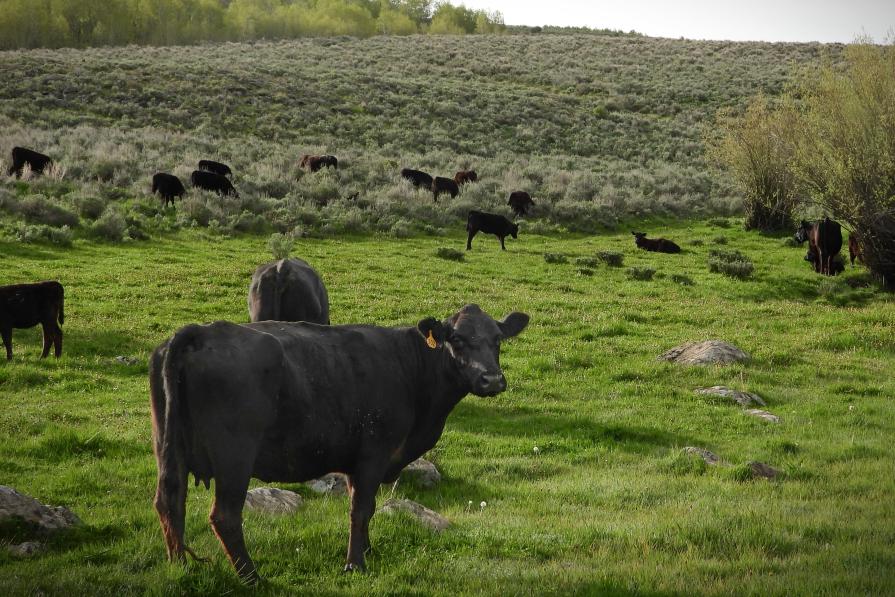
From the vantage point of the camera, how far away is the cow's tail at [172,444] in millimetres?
5656

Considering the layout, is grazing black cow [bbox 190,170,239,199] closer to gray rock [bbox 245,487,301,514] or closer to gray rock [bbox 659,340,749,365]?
gray rock [bbox 659,340,749,365]

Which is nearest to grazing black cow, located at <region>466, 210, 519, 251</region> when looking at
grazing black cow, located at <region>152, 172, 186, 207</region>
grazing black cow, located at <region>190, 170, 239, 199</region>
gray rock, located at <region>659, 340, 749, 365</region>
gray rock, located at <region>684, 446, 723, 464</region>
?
grazing black cow, located at <region>190, 170, 239, 199</region>

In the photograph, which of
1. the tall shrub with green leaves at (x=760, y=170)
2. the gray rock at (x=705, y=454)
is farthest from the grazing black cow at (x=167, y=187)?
the gray rock at (x=705, y=454)

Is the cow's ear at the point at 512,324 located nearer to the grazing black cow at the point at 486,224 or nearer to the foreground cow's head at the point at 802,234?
the grazing black cow at the point at 486,224

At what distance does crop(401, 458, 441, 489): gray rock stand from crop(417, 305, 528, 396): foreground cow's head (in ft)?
8.15

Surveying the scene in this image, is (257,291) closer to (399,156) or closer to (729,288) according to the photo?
(729,288)

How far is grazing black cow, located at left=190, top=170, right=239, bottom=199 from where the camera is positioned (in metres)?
30.9

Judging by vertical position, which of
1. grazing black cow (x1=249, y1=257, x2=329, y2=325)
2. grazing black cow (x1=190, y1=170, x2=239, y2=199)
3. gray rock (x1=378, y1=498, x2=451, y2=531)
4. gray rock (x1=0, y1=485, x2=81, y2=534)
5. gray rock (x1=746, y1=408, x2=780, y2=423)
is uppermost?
grazing black cow (x1=190, y1=170, x2=239, y2=199)

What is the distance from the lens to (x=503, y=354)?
15.8m

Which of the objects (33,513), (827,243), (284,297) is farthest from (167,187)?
(33,513)

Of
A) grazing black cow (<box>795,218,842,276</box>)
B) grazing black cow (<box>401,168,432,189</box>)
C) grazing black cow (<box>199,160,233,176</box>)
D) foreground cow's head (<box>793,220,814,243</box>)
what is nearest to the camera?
grazing black cow (<box>795,218,842,276</box>)

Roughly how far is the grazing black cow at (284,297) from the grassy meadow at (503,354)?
2.34 metres

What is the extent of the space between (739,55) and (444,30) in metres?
61.5

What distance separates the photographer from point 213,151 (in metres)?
41.7
